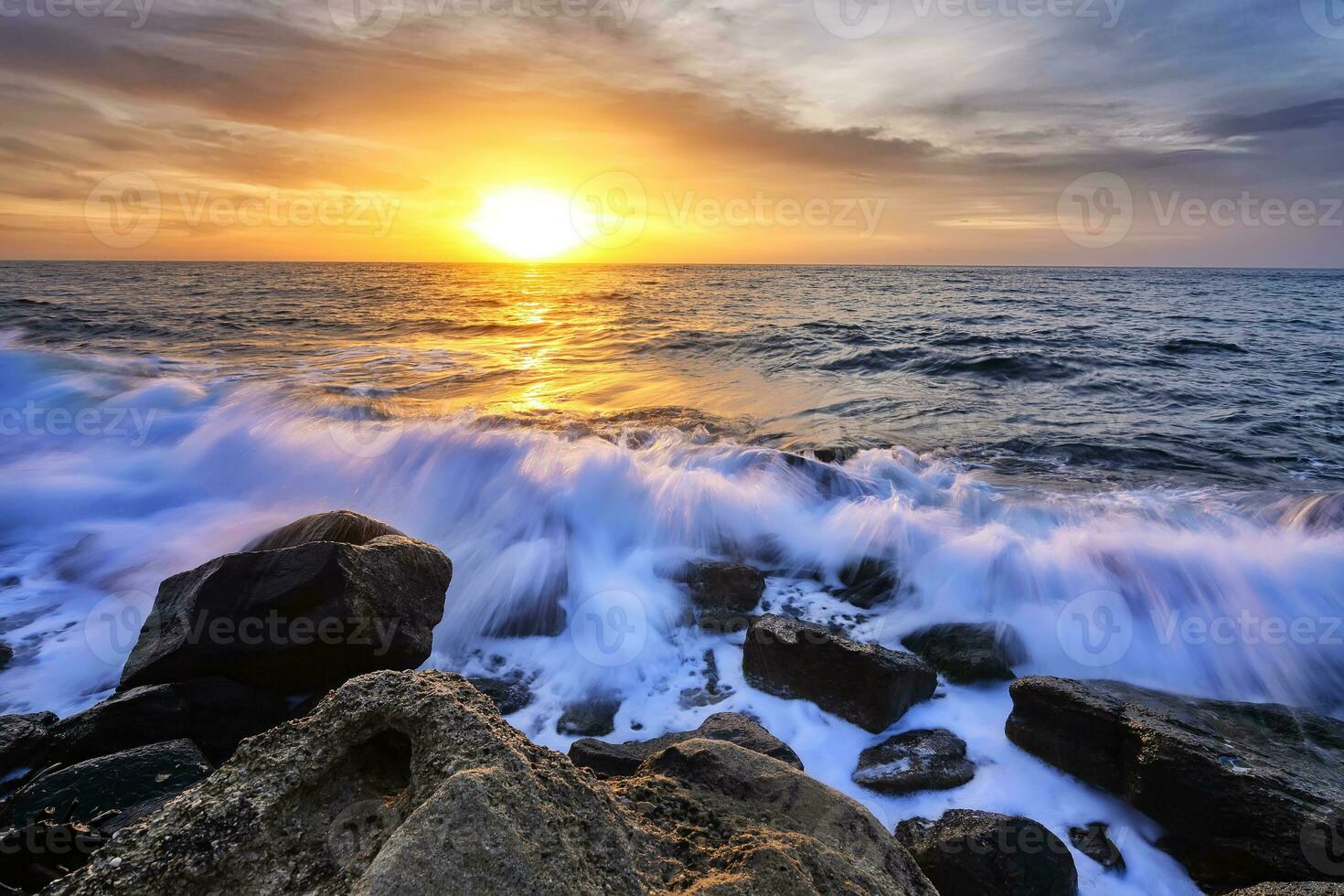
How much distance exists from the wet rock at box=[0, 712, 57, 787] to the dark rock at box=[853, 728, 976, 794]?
4.19 meters

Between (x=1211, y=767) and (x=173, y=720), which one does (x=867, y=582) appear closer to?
(x=1211, y=767)

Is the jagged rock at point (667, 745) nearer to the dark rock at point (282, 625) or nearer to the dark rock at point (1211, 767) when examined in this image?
the dark rock at point (282, 625)

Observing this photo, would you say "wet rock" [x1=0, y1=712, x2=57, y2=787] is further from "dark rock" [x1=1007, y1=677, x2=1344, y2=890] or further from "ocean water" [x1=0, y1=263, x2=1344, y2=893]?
"dark rock" [x1=1007, y1=677, x2=1344, y2=890]

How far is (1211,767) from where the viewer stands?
3.09 meters

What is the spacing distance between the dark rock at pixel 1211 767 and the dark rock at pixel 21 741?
5189 mm

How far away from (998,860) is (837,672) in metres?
1.41

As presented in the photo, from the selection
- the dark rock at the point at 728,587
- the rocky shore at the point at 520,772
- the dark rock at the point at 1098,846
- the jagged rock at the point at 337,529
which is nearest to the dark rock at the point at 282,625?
the rocky shore at the point at 520,772

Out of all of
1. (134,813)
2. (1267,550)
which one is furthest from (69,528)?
(1267,550)

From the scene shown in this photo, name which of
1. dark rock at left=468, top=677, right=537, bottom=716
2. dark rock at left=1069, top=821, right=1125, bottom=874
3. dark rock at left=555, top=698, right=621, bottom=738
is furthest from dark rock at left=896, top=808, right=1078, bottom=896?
dark rock at left=468, top=677, right=537, bottom=716

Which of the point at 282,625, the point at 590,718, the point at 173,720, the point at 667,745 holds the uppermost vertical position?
the point at 282,625

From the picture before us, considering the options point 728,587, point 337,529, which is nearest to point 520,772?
point 337,529

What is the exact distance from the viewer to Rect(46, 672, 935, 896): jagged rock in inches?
58.1

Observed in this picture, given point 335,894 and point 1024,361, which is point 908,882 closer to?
point 335,894

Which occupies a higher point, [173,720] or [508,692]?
[173,720]
